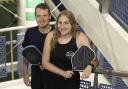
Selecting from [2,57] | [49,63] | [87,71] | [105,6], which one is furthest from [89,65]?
[2,57]

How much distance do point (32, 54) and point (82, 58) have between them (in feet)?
1.72

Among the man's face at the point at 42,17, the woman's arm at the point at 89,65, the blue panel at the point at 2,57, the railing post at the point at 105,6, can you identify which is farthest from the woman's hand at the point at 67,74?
the blue panel at the point at 2,57

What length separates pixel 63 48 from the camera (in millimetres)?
3027

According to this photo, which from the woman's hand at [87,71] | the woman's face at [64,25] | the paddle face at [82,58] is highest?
the woman's face at [64,25]

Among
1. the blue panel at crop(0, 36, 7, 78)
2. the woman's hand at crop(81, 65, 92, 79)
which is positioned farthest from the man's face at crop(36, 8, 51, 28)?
the blue panel at crop(0, 36, 7, 78)

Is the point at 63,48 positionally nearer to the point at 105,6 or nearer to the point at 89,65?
the point at 89,65

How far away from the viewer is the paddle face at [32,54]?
3250 mm

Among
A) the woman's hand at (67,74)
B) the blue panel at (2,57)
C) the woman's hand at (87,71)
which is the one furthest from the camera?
the blue panel at (2,57)

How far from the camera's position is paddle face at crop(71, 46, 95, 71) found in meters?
2.94

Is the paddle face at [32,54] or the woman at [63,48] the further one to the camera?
the paddle face at [32,54]

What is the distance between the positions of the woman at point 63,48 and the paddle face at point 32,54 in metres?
0.15

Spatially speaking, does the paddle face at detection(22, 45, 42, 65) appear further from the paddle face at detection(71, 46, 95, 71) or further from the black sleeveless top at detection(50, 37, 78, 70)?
the paddle face at detection(71, 46, 95, 71)

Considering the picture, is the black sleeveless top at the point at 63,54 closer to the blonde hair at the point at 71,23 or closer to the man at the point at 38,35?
the blonde hair at the point at 71,23

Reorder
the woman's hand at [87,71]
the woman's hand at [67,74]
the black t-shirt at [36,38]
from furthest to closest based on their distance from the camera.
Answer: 1. the black t-shirt at [36,38]
2. the woman's hand at [67,74]
3. the woman's hand at [87,71]
